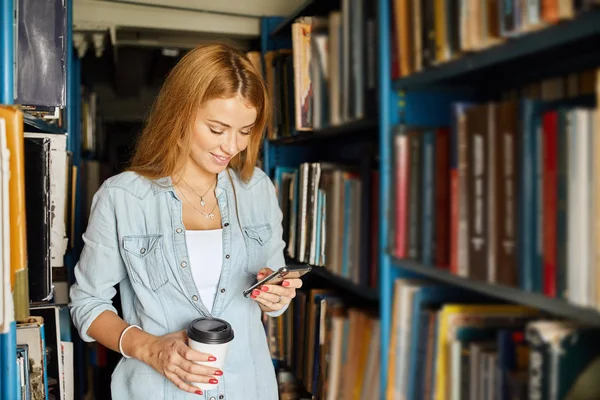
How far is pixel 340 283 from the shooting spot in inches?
61.2

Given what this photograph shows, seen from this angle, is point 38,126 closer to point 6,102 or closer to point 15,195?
point 6,102

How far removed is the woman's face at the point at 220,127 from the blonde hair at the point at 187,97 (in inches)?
0.7

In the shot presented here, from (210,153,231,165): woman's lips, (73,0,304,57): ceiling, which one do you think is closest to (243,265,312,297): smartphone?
(210,153,231,165): woman's lips

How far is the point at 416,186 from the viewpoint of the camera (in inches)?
41.7

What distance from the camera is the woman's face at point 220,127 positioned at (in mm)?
1451

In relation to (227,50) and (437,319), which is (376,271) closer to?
(437,319)

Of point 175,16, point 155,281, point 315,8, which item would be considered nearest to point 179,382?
point 155,281

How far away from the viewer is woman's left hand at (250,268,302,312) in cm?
142

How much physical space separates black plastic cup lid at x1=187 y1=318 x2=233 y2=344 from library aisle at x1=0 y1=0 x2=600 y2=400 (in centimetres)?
27

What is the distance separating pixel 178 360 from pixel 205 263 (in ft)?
1.02

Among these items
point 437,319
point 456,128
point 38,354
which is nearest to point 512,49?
point 456,128

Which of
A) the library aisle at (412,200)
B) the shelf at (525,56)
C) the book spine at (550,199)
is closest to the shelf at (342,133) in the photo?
the library aisle at (412,200)

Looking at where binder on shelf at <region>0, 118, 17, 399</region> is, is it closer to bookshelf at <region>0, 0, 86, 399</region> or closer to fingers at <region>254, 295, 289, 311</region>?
bookshelf at <region>0, 0, 86, 399</region>

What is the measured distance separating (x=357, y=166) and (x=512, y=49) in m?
0.59
